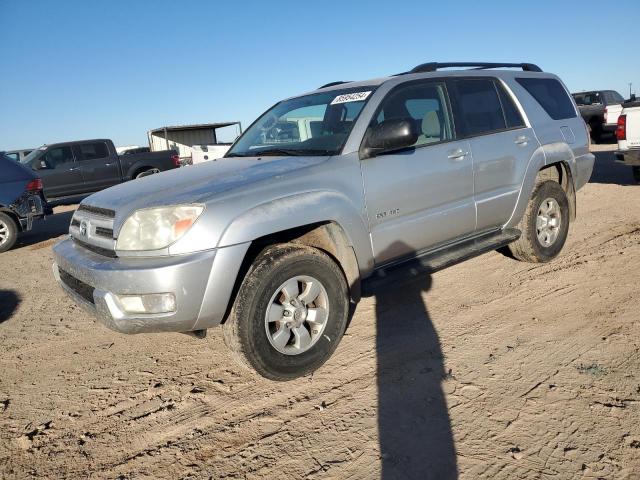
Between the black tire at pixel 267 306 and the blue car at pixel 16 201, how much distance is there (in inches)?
272

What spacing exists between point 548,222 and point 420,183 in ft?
6.61

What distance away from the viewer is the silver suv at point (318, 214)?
2.65 metres

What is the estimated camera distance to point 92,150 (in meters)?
13.4

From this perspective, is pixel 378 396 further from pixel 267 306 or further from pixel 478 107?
pixel 478 107

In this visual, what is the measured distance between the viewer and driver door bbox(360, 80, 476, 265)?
3.37 metres

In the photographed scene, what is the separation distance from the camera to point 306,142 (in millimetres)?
3611

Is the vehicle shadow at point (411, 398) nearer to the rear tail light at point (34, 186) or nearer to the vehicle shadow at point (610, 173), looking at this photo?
the rear tail light at point (34, 186)

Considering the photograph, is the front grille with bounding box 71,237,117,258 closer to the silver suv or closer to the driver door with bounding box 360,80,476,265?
the silver suv

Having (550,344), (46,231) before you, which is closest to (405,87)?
(550,344)

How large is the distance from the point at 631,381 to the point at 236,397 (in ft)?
7.42

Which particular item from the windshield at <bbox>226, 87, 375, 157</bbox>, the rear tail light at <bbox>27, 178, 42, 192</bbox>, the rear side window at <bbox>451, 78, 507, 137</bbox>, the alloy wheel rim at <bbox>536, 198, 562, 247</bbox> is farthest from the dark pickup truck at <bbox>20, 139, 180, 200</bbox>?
the alloy wheel rim at <bbox>536, 198, 562, 247</bbox>

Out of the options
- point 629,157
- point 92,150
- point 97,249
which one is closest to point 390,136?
point 97,249

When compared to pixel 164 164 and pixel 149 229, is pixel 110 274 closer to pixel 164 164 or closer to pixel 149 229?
pixel 149 229

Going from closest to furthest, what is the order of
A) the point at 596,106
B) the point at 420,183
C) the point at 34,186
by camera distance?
the point at 420,183, the point at 34,186, the point at 596,106
